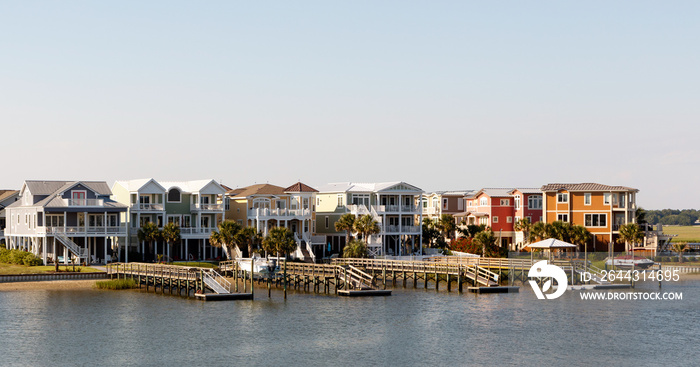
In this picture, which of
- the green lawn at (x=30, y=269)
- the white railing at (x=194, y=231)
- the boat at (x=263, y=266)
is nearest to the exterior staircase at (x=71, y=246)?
the green lawn at (x=30, y=269)

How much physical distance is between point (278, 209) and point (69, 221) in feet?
66.0

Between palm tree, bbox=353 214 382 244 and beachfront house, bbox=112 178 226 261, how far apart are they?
1351cm

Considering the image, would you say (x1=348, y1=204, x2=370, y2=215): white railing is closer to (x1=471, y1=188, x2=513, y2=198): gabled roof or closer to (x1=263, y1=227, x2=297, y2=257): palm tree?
(x1=263, y1=227, x2=297, y2=257): palm tree

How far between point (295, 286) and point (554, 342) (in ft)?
94.1

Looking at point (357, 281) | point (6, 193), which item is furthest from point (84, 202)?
point (357, 281)

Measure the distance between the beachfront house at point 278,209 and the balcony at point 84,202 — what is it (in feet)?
50.6

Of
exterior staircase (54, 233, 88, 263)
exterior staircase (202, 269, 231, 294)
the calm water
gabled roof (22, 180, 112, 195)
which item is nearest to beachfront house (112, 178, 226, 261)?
gabled roof (22, 180, 112, 195)

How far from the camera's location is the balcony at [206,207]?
277 feet

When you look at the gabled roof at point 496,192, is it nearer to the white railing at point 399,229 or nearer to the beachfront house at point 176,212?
the white railing at point 399,229

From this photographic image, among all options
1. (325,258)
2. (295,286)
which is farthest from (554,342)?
(325,258)

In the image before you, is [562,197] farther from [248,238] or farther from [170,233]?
[170,233]

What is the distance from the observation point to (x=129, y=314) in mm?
52781

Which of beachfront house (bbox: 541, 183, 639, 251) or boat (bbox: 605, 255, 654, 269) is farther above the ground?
beachfront house (bbox: 541, 183, 639, 251)

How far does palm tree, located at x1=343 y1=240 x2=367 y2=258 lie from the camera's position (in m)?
81.0
